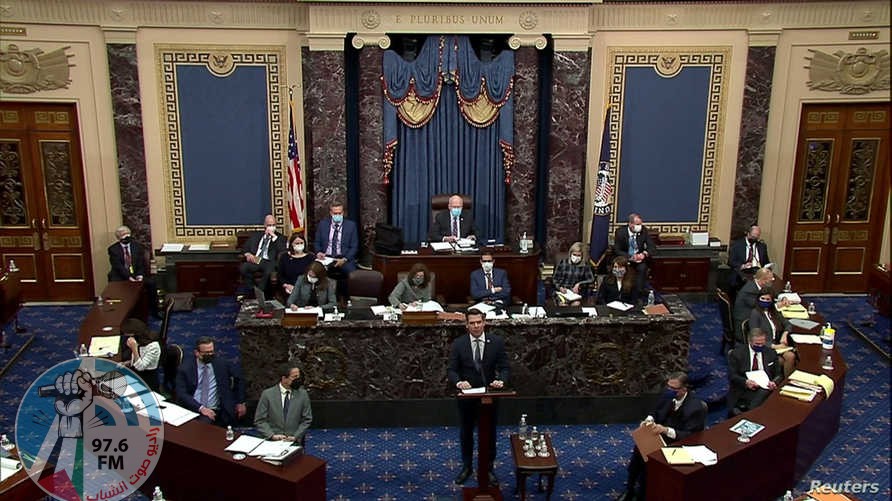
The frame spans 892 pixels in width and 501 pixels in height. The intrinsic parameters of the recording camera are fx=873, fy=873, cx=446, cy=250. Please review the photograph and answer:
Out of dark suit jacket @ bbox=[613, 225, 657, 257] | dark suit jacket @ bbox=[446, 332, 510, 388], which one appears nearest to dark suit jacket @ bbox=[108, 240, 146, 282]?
dark suit jacket @ bbox=[446, 332, 510, 388]

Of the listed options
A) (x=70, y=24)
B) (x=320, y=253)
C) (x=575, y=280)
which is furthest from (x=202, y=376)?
(x=70, y=24)

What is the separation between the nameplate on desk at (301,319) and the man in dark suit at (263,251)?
285 cm

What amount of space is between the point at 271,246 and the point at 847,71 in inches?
321

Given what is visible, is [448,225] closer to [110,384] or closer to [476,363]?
[476,363]

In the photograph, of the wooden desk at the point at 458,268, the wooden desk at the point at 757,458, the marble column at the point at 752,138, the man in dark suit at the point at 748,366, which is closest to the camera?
the wooden desk at the point at 757,458

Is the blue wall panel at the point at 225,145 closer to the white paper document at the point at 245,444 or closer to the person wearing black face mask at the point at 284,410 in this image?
the person wearing black face mask at the point at 284,410

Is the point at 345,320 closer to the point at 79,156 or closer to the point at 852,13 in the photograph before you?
the point at 79,156

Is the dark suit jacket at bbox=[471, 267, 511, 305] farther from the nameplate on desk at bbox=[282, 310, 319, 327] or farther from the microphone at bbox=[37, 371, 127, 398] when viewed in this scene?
the microphone at bbox=[37, 371, 127, 398]

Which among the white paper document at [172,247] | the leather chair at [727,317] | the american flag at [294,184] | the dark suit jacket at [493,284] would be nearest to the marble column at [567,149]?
the dark suit jacket at [493,284]

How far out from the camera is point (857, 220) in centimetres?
1259

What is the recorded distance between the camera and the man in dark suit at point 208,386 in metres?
7.85

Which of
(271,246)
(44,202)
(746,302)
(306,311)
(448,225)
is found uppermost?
(44,202)

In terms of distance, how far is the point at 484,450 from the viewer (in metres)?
7.44

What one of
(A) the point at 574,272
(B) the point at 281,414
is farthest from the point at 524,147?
(B) the point at 281,414
